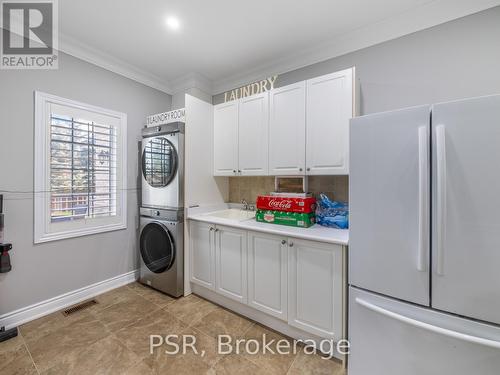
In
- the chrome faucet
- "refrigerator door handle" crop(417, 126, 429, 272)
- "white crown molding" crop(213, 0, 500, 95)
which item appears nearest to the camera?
"refrigerator door handle" crop(417, 126, 429, 272)

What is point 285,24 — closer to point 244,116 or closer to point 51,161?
point 244,116

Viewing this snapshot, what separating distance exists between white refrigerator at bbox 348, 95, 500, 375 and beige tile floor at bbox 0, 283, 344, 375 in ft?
2.07

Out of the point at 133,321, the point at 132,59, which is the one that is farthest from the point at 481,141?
the point at 132,59

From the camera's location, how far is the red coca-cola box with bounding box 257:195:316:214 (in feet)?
6.38

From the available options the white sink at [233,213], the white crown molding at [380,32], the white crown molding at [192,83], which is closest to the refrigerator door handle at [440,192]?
the white crown molding at [380,32]

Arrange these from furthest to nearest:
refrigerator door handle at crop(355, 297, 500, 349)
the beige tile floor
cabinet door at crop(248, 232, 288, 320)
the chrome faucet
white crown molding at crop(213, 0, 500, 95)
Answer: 1. the chrome faucet
2. cabinet door at crop(248, 232, 288, 320)
3. white crown molding at crop(213, 0, 500, 95)
4. the beige tile floor
5. refrigerator door handle at crop(355, 297, 500, 349)

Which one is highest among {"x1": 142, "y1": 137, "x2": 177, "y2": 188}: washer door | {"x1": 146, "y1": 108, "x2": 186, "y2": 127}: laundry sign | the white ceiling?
the white ceiling

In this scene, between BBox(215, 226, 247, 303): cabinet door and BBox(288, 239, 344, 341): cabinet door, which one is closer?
BBox(288, 239, 344, 341): cabinet door

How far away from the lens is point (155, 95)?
2.95 meters

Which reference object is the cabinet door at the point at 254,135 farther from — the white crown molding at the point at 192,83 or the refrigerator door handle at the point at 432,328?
the refrigerator door handle at the point at 432,328

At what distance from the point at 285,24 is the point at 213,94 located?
1.39 meters

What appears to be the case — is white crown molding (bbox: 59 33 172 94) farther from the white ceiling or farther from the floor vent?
the floor vent

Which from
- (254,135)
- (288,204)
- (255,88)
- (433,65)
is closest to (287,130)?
(254,135)

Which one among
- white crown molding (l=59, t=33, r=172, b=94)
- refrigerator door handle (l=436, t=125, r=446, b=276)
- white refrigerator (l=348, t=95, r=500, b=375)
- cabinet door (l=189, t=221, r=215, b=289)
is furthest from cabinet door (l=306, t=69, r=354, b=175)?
white crown molding (l=59, t=33, r=172, b=94)
